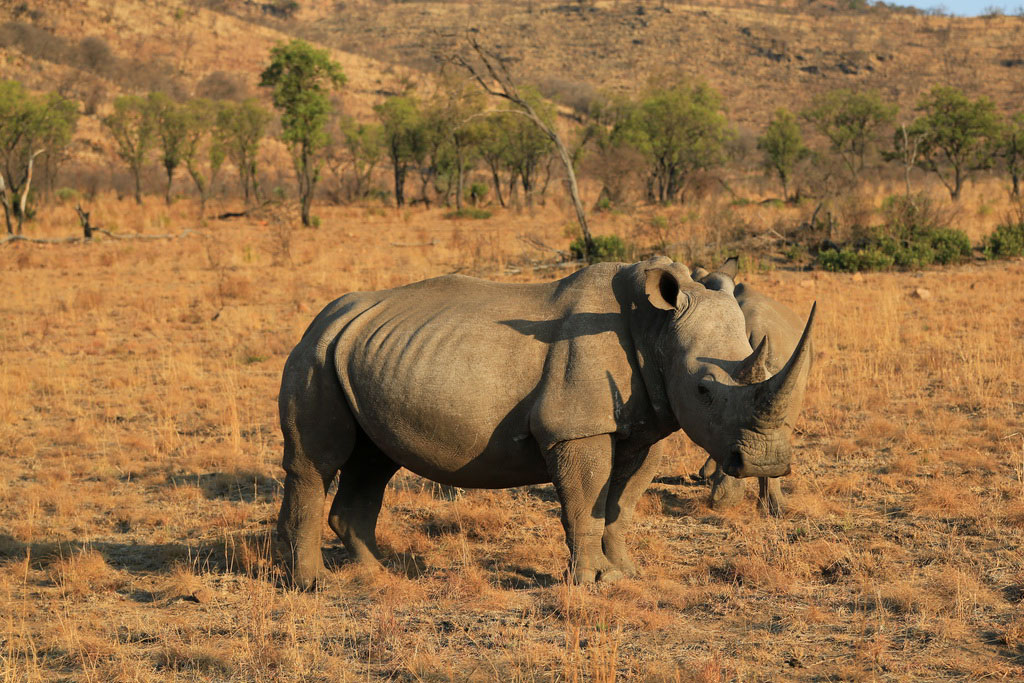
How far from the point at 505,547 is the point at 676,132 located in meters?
36.5

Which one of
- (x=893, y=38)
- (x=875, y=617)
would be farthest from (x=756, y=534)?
(x=893, y=38)

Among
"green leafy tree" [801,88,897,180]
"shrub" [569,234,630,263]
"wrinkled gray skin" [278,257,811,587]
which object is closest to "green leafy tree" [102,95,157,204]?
"shrub" [569,234,630,263]

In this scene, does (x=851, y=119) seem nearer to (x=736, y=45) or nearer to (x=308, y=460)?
(x=308, y=460)

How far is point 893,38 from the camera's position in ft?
286

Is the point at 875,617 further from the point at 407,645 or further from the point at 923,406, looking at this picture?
the point at 923,406

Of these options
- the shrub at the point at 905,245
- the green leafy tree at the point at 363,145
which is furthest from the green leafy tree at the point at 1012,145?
the green leafy tree at the point at 363,145

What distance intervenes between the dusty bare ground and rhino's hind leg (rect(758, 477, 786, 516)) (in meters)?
0.12

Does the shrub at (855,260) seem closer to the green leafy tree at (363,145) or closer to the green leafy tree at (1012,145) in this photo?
the green leafy tree at (1012,145)

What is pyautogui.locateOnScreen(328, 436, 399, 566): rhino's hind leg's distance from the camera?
20.5ft

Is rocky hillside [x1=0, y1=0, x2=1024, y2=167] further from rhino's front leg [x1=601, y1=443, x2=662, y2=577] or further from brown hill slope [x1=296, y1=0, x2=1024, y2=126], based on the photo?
rhino's front leg [x1=601, y1=443, x2=662, y2=577]

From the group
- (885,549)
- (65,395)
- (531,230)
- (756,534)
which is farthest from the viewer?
(531,230)

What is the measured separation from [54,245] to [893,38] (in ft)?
263

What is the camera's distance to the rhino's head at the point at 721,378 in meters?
4.63

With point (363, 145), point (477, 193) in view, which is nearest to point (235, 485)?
point (477, 193)
